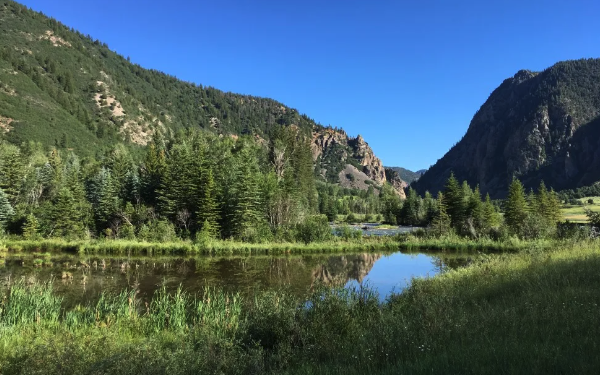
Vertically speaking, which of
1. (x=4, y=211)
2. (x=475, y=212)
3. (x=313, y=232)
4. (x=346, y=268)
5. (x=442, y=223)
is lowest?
(x=346, y=268)

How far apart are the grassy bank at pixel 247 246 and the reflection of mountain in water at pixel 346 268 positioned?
15.4ft

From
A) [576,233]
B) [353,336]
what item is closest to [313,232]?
Result: [576,233]

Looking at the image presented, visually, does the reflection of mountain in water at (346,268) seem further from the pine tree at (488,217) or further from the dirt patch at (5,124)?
the dirt patch at (5,124)

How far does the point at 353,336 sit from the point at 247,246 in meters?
33.6

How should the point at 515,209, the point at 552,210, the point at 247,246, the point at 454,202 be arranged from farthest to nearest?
the point at 552,210 < the point at 454,202 < the point at 515,209 < the point at 247,246

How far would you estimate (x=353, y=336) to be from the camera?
25.9 feet

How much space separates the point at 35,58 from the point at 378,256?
572ft

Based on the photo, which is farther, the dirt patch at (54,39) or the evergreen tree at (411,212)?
the dirt patch at (54,39)

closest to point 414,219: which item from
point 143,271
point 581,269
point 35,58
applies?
point 143,271

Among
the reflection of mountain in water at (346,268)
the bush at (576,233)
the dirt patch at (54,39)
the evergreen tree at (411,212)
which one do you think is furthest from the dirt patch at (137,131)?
the bush at (576,233)

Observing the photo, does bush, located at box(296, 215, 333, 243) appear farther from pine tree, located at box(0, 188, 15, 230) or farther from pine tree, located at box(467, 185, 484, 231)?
pine tree, located at box(0, 188, 15, 230)

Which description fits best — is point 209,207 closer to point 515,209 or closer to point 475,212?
point 475,212

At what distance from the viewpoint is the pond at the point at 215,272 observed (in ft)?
67.4

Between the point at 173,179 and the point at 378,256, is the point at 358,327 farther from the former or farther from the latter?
the point at 173,179
